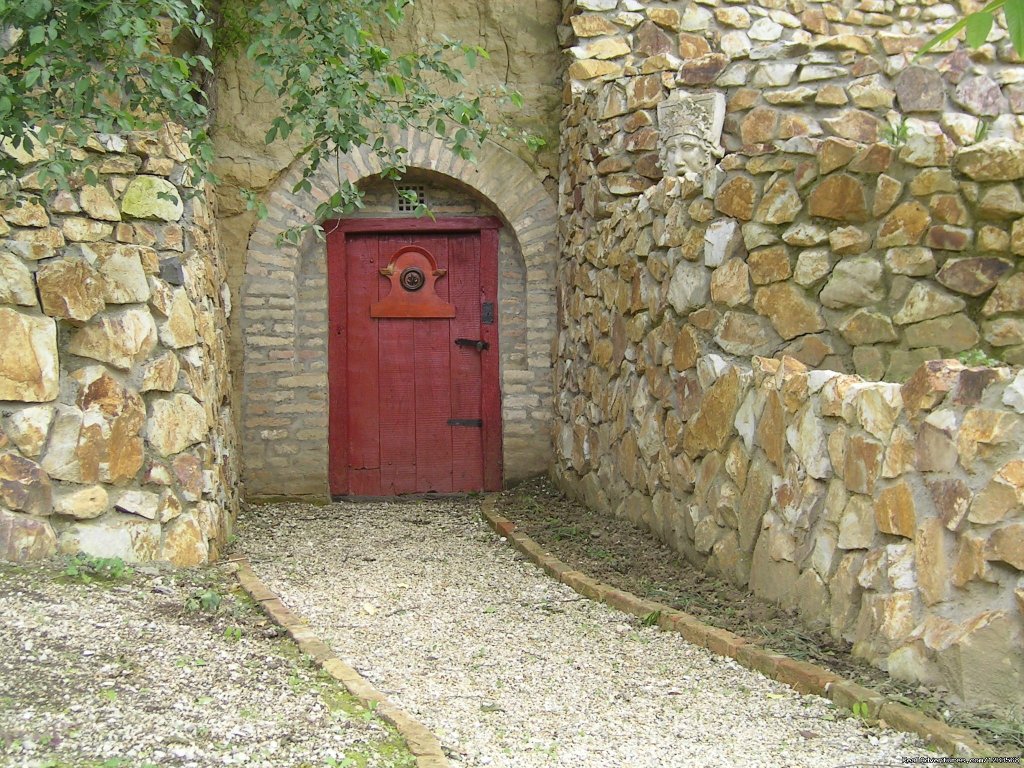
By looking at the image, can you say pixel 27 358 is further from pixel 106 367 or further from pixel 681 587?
pixel 681 587

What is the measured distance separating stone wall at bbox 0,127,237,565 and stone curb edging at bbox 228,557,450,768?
0.56m

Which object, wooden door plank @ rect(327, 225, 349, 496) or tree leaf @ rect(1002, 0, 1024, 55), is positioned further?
wooden door plank @ rect(327, 225, 349, 496)

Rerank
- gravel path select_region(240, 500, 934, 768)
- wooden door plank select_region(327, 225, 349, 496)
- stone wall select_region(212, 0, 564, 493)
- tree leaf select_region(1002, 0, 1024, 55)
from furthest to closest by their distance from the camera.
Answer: wooden door plank select_region(327, 225, 349, 496) → stone wall select_region(212, 0, 564, 493) → gravel path select_region(240, 500, 934, 768) → tree leaf select_region(1002, 0, 1024, 55)

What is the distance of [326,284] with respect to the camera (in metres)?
7.27

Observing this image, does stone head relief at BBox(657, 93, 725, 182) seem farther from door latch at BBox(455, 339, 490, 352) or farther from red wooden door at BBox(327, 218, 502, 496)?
door latch at BBox(455, 339, 490, 352)

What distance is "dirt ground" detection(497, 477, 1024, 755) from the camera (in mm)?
3053

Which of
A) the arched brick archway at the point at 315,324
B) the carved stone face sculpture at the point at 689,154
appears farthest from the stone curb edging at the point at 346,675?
the carved stone face sculpture at the point at 689,154

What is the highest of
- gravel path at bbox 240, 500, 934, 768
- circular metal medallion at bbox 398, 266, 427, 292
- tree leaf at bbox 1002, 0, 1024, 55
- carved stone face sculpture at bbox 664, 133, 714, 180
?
carved stone face sculpture at bbox 664, 133, 714, 180

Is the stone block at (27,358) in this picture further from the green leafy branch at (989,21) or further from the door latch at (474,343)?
the green leafy branch at (989,21)

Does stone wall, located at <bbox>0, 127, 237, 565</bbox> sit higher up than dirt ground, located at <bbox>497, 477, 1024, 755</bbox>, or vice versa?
stone wall, located at <bbox>0, 127, 237, 565</bbox>

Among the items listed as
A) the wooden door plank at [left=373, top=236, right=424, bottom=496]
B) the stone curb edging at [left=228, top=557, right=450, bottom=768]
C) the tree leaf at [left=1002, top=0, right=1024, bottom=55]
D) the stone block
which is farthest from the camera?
the wooden door plank at [left=373, top=236, right=424, bottom=496]

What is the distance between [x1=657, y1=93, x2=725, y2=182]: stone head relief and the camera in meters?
5.66

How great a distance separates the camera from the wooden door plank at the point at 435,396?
7.44 metres

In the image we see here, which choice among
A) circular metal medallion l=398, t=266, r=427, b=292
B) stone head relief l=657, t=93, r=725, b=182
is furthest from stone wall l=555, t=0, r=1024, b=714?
circular metal medallion l=398, t=266, r=427, b=292
